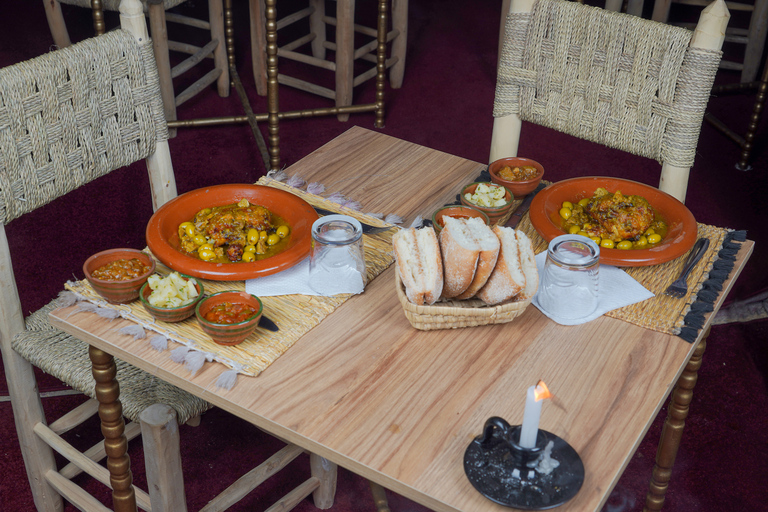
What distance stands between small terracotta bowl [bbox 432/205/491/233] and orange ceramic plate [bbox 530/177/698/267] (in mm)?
125

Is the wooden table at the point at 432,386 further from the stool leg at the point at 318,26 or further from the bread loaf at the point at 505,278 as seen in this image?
the stool leg at the point at 318,26

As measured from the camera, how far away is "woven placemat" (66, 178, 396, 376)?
1.12 metres

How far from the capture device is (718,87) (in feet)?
11.0

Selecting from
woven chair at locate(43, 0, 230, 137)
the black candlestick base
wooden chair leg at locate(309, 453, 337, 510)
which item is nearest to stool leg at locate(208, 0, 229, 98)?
woven chair at locate(43, 0, 230, 137)

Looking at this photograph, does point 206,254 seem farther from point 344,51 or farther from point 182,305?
point 344,51

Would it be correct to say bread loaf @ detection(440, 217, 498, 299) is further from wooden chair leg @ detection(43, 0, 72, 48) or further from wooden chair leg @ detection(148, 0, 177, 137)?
wooden chair leg @ detection(43, 0, 72, 48)

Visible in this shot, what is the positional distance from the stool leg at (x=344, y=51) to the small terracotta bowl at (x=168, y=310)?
2.20 m

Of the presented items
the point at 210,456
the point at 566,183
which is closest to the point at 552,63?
the point at 566,183

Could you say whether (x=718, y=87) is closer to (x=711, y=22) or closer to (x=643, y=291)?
(x=711, y=22)

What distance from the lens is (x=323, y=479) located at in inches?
71.1

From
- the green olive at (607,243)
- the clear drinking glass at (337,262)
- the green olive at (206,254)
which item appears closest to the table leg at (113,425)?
the green olive at (206,254)

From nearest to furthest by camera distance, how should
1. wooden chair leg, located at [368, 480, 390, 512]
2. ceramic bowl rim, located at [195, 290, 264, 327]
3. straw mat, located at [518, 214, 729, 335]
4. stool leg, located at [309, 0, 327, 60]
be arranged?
ceramic bowl rim, located at [195, 290, 264, 327] → straw mat, located at [518, 214, 729, 335] → wooden chair leg, located at [368, 480, 390, 512] → stool leg, located at [309, 0, 327, 60]

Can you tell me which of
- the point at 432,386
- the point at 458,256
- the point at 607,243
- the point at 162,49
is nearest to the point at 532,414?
the point at 432,386

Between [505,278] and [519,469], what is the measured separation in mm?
316
